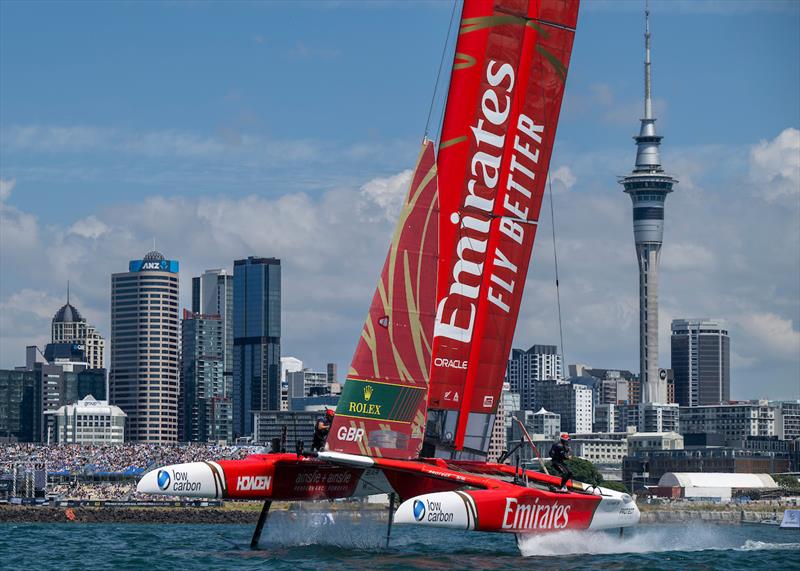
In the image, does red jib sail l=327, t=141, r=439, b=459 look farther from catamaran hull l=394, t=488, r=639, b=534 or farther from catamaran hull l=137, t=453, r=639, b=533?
catamaran hull l=394, t=488, r=639, b=534

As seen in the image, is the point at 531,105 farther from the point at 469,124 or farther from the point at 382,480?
the point at 382,480

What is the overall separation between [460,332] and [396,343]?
2492 mm

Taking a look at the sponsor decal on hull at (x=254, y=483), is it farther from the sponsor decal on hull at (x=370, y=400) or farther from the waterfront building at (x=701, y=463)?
the waterfront building at (x=701, y=463)

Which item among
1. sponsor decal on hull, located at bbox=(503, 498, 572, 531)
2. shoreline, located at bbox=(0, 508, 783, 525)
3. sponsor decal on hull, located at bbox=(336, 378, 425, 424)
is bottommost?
shoreline, located at bbox=(0, 508, 783, 525)

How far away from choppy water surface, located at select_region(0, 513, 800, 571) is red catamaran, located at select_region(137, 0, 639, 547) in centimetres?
69

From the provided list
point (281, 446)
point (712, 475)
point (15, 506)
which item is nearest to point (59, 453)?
point (15, 506)

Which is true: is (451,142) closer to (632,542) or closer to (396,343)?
(396,343)

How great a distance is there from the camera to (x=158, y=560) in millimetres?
28484

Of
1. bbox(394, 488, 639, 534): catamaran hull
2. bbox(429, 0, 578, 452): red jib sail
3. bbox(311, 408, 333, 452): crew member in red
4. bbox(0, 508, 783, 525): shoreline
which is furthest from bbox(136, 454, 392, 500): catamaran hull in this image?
bbox(0, 508, 783, 525): shoreline

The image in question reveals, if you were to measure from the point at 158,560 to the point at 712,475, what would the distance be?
13375cm

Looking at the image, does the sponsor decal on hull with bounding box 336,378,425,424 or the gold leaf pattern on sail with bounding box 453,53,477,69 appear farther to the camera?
the gold leaf pattern on sail with bounding box 453,53,477,69

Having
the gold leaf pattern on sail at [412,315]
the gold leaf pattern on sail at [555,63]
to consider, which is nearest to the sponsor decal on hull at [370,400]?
the gold leaf pattern on sail at [412,315]

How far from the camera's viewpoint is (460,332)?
31.1 meters

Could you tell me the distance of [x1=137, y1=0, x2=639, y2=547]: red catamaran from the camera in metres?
28.9
